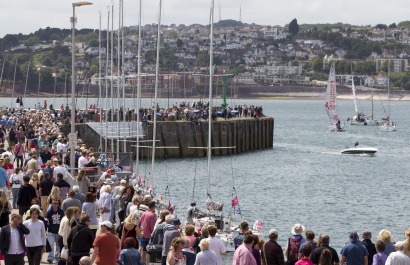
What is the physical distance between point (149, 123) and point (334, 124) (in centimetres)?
6441

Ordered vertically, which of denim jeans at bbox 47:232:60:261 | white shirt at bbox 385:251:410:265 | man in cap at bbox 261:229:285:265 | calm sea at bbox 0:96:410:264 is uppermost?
white shirt at bbox 385:251:410:265

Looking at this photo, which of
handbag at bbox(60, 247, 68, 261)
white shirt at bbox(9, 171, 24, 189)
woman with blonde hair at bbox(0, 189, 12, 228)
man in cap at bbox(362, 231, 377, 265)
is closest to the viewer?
man in cap at bbox(362, 231, 377, 265)

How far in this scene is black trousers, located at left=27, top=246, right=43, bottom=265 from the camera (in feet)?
58.8

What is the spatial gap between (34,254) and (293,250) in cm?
417

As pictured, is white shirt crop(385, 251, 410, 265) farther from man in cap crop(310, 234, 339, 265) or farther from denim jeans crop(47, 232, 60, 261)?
denim jeans crop(47, 232, 60, 261)

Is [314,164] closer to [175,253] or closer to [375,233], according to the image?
[375,233]

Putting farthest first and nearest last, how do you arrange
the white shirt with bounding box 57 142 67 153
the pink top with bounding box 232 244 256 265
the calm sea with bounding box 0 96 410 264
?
the calm sea with bounding box 0 96 410 264, the white shirt with bounding box 57 142 67 153, the pink top with bounding box 232 244 256 265

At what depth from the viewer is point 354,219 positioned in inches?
1807

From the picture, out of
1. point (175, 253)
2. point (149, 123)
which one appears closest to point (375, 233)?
point (175, 253)

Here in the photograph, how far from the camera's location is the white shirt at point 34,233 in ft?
58.4

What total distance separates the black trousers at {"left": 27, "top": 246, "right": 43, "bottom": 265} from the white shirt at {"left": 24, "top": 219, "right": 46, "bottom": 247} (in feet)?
0.28

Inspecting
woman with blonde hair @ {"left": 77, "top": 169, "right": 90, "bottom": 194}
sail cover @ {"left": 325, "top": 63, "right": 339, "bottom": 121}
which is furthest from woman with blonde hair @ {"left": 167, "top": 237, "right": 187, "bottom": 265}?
sail cover @ {"left": 325, "top": 63, "right": 339, "bottom": 121}

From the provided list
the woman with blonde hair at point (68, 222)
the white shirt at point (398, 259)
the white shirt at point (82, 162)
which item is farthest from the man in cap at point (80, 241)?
the white shirt at point (82, 162)

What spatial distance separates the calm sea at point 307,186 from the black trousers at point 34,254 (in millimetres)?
19355
